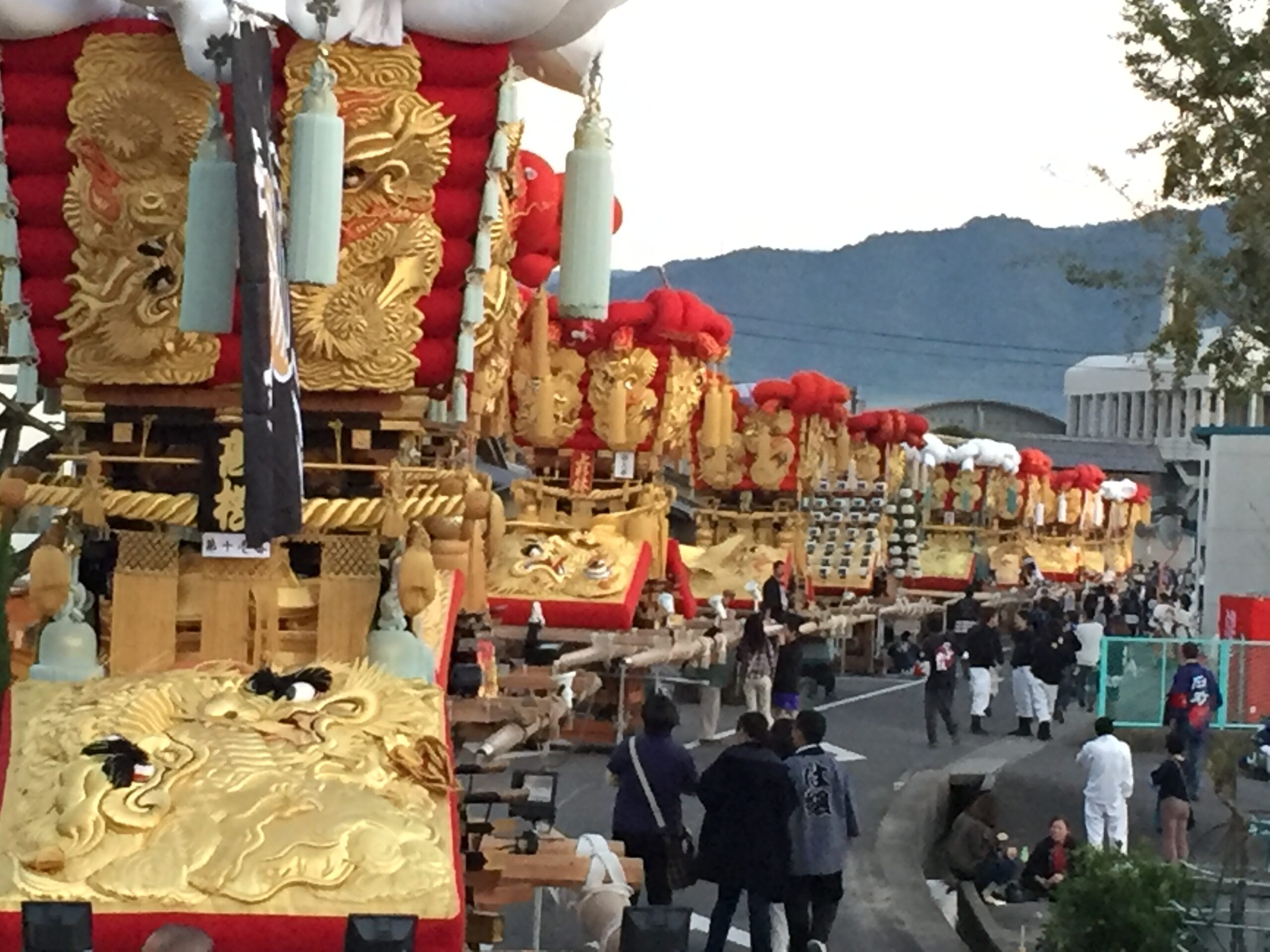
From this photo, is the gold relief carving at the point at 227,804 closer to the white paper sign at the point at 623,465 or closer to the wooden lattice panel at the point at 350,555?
the wooden lattice panel at the point at 350,555

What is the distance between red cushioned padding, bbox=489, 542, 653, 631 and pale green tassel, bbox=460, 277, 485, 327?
7019 millimetres

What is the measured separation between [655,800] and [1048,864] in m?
3.44

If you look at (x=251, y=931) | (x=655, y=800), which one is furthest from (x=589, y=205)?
(x=655, y=800)

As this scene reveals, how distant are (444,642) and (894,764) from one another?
9668 mm

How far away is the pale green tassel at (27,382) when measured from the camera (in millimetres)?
6438

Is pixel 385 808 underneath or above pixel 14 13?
underneath

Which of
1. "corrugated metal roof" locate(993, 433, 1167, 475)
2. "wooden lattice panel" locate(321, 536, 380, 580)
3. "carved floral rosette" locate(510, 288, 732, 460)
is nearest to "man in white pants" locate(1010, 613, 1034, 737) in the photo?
"carved floral rosette" locate(510, 288, 732, 460)

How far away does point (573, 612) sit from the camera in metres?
13.7

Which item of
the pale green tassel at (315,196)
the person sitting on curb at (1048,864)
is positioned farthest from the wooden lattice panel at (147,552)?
the person sitting on curb at (1048,864)

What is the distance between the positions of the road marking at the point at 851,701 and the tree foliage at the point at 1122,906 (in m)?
7.06

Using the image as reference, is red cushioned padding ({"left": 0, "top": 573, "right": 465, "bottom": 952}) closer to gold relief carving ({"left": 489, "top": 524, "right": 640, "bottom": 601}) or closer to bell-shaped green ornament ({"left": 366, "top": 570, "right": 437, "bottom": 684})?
bell-shaped green ornament ({"left": 366, "top": 570, "right": 437, "bottom": 684})

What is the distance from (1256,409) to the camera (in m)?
30.3

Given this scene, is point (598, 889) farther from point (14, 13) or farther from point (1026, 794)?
point (1026, 794)

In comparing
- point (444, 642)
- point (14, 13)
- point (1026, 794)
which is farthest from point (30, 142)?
point (1026, 794)
